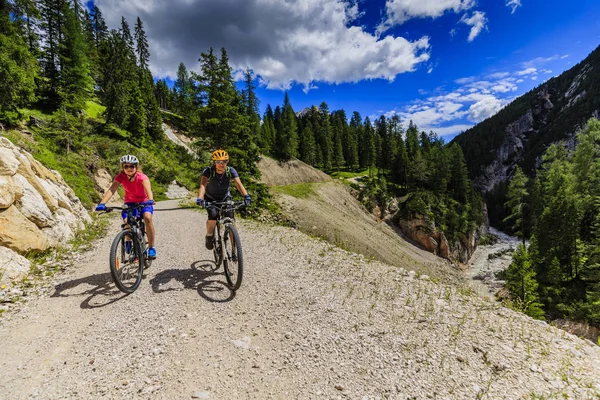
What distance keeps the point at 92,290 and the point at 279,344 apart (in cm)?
529

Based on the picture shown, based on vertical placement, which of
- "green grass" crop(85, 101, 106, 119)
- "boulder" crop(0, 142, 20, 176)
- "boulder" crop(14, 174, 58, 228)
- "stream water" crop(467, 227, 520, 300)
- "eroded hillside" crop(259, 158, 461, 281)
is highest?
"green grass" crop(85, 101, 106, 119)

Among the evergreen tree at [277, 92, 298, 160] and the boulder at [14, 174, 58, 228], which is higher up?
the evergreen tree at [277, 92, 298, 160]

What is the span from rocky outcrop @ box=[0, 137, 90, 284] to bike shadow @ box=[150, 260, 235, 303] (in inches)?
145

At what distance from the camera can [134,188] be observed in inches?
278

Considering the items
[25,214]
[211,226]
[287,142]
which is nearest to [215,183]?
[211,226]

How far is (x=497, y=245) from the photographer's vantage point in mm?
77375

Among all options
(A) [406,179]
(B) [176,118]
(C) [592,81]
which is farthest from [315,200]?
(C) [592,81]

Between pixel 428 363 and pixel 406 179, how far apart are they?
273 ft

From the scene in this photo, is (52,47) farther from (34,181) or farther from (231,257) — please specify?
(231,257)

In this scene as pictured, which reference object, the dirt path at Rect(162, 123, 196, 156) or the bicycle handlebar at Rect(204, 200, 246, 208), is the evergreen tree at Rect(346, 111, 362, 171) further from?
the bicycle handlebar at Rect(204, 200, 246, 208)

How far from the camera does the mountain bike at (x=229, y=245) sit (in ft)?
20.8

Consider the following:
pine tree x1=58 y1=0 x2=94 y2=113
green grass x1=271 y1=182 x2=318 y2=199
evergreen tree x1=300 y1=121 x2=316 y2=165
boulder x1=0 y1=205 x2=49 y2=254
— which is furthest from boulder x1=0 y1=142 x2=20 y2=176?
evergreen tree x1=300 y1=121 x2=316 y2=165

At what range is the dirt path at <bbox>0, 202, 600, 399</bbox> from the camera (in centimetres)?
383

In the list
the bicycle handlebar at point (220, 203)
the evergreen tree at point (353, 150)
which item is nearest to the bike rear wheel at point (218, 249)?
the bicycle handlebar at point (220, 203)
